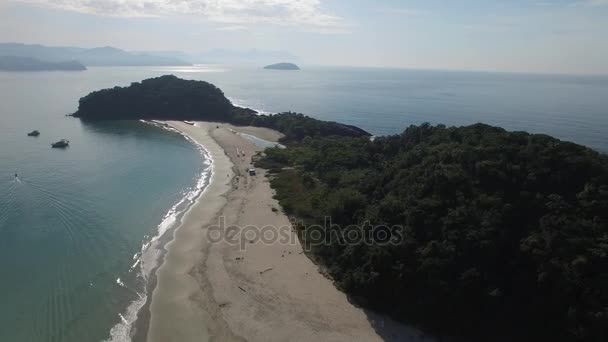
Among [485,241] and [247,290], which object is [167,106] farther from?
[485,241]

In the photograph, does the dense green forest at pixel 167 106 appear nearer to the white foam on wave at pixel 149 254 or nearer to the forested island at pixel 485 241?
the white foam on wave at pixel 149 254

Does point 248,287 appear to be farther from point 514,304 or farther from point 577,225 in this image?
point 577,225

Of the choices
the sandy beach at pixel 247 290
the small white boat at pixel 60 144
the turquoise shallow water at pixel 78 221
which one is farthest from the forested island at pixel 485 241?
the small white boat at pixel 60 144

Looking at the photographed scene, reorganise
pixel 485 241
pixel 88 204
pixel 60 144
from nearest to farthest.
Answer: pixel 485 241
pixel 88 204
pixel 60 144

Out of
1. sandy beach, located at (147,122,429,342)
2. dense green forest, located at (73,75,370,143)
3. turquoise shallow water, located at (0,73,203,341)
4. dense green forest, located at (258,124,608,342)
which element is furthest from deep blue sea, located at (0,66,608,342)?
dense green forest, located at (258,124,608,342)

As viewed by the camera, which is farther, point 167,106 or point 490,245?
point 167,106

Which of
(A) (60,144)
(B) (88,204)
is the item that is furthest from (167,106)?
(B) (88,204)
